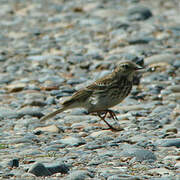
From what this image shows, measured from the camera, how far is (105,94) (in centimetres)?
905

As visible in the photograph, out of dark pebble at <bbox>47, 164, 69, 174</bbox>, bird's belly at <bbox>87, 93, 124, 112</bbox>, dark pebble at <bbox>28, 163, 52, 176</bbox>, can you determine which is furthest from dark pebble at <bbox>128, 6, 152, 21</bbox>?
dark pebble at <bbox>28, 163, 52, 176</bbox>

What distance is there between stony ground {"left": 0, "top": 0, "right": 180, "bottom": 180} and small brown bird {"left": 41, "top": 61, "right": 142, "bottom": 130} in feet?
0.99

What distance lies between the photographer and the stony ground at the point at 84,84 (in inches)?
279

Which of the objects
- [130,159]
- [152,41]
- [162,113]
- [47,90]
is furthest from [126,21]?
[130,159]

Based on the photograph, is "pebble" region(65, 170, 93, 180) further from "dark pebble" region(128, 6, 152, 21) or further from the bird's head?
"dark pebble" region(128, 6, 152, 21)

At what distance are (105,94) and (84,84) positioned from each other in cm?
303

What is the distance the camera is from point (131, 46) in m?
14.3

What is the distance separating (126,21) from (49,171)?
10483 mm

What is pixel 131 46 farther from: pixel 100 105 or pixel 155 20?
pixel 100 105

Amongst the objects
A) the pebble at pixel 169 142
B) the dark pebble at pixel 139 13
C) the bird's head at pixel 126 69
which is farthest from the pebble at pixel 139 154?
the dark pebble at pixel 139 13

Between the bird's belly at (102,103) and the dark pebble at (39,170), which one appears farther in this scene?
the bird's belly at (102,103)

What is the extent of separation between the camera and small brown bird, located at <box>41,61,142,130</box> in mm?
9055

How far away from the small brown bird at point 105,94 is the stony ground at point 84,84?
0.99 feet

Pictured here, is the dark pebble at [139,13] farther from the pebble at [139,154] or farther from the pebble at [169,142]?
the pebble at [139,154]
